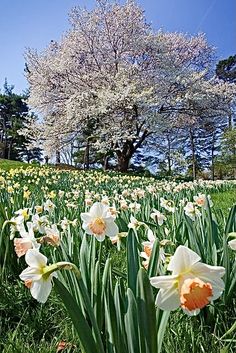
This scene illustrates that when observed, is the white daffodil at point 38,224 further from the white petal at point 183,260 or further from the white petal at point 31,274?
the white petal at point 183,260

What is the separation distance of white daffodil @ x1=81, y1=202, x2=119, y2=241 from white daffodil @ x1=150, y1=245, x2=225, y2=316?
429mm

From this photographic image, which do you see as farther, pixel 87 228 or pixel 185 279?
pixel 87 228

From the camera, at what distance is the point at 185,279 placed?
1.78 feet

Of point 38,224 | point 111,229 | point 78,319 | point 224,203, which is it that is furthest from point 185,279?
point 224,203

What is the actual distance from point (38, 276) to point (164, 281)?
0.25 m

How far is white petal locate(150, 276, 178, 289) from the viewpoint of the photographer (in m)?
0.54

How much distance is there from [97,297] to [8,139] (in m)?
29.8

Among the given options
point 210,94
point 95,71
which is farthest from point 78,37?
point 210,94

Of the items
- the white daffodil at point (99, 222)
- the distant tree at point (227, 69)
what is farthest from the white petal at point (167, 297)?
the distant tree at point (227, 69)

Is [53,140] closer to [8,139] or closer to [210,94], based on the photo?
[210,94]

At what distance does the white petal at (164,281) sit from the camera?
0.54 m

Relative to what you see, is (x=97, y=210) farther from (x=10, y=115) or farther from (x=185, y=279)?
(x=10, y=115)

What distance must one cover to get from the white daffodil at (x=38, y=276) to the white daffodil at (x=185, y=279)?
22 cm

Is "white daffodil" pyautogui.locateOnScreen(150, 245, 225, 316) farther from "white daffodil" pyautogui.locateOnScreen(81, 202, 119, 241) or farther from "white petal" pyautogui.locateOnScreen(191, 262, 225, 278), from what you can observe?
"white daffodil" pyautogui.locateOnScreen(81, 202, 119, 241)
